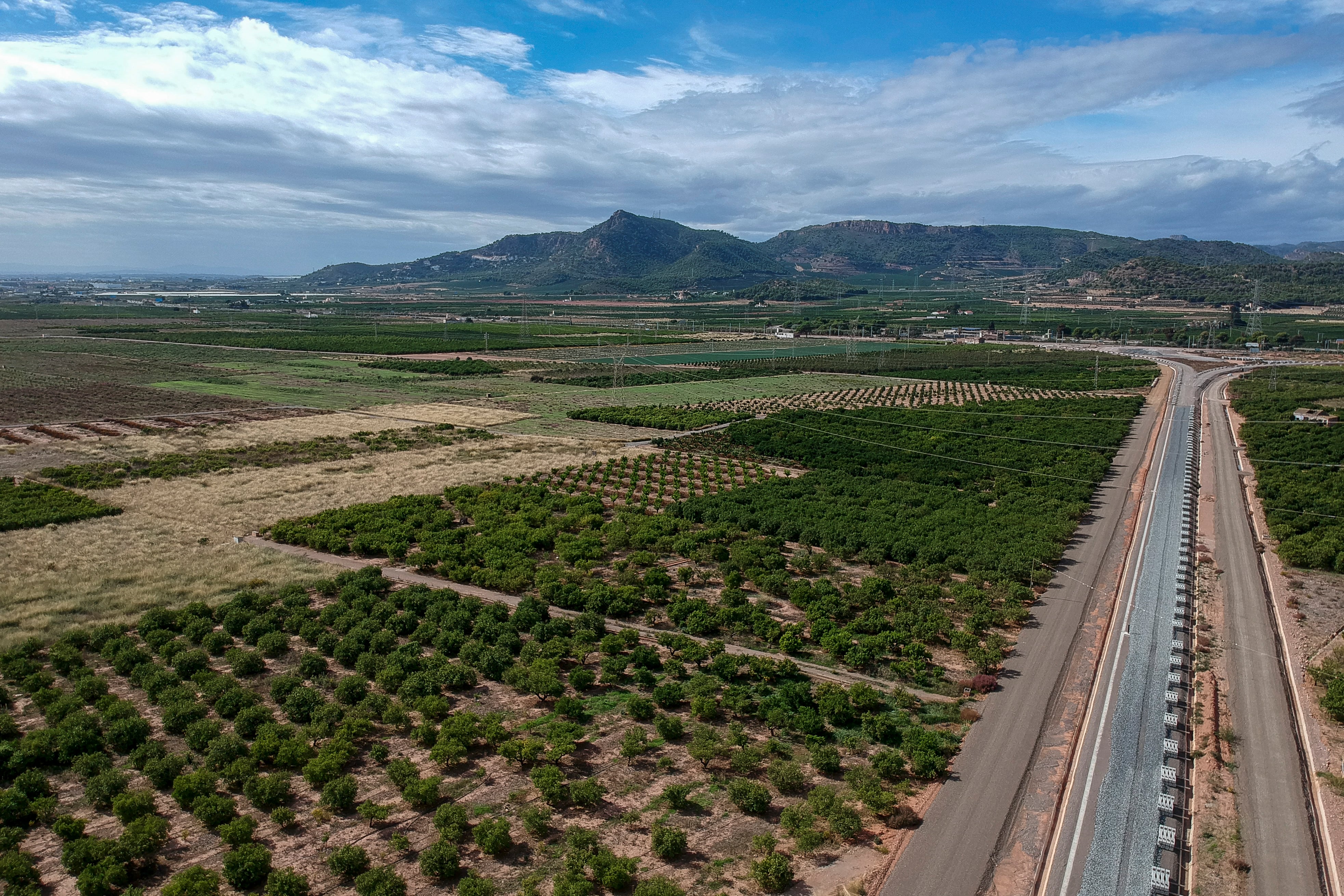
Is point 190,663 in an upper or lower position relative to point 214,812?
upper

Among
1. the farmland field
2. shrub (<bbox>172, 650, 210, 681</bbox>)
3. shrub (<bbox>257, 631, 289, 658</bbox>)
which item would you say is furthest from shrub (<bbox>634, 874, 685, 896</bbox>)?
shrub (<bbox>172, 650, 210, 681</bbox>)

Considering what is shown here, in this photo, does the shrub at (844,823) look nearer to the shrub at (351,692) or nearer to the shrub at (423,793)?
the shrub at (423,793)

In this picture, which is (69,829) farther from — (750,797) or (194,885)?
(750,797)

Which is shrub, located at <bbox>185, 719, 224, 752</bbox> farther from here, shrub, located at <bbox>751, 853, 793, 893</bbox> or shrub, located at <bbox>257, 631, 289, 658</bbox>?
shrub, located at <bbox>751, 853, 793, 893</bbox>

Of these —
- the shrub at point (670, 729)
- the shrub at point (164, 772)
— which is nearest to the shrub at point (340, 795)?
the shrub at point (164, 772)

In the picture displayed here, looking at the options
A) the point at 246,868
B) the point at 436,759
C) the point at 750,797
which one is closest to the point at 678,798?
the point at 750,797

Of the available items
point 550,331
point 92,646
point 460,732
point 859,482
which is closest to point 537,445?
point 859,482
